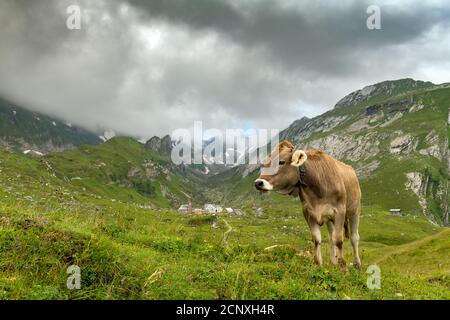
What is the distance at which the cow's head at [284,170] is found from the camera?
13.1 metres

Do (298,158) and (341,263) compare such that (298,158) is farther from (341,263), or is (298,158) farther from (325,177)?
(341,263)

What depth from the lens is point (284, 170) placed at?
1334cm

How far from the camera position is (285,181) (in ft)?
43.6

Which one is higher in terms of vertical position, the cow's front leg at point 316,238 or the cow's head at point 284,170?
the cow's head at point 284,170

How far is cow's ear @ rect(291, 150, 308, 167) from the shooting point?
509 inches

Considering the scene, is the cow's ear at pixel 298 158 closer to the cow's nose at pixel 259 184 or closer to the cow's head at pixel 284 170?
the cow's head at pixel 284 170

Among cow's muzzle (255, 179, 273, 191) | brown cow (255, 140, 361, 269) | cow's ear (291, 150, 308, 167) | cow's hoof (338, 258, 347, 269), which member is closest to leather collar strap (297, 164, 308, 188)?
brown cow (255, 140, 361, 269)

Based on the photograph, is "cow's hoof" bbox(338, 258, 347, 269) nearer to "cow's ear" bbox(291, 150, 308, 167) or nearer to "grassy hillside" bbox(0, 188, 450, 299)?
"grassy hillside" bbox(0, 188, 450, 299)

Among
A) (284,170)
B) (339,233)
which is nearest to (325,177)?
(284,170)

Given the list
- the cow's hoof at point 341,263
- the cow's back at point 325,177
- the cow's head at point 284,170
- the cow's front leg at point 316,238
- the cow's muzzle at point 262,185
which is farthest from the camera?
the cow's back at point 325,177

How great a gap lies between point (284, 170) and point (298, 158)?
646 millimetres

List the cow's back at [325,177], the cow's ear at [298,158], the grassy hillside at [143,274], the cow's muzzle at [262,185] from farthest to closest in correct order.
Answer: the cow's back at [325,177] < the cow's ear at [298,158] < the cow's muzzle at [262,185] < the grassy hillside at [143,274]

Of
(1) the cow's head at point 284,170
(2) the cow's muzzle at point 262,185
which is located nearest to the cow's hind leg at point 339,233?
(1) the cow's head at point 284,170
